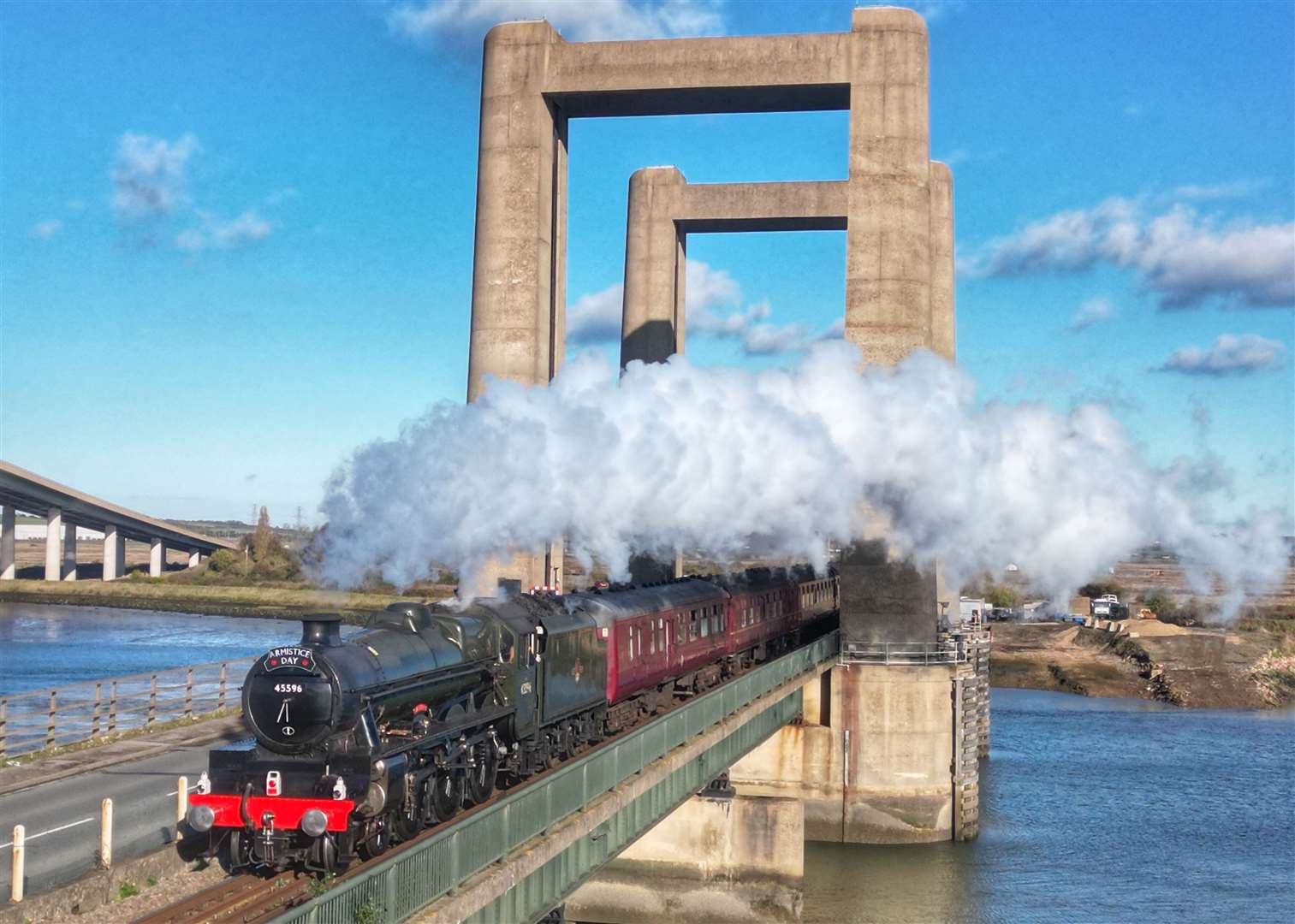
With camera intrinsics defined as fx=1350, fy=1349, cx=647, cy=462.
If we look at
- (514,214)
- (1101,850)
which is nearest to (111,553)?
(514,214)

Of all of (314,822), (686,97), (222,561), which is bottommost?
(314,822)

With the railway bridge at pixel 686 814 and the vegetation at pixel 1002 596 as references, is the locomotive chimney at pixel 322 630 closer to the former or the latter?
the railway bridge at pixel 686 814

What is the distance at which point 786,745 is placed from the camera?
41000 millimetres

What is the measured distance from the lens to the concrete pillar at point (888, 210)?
1551 inches

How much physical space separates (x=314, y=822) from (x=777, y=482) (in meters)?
19.3

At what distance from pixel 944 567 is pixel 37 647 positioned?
62.1m

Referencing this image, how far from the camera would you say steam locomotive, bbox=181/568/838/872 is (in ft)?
54.1

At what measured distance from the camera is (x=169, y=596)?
121625mm

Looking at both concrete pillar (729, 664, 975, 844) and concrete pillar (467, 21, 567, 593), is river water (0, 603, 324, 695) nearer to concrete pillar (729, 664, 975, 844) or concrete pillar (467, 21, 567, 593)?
concrete pillar (467, 21, 567, 593)

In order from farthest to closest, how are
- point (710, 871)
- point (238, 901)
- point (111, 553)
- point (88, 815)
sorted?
point (111, 553) < point (710, 871) < point (88, 815) < point (238, 901)

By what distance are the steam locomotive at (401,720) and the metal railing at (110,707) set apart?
6.93m

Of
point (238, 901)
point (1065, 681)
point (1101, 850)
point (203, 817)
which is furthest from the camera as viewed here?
point (1065, 681)

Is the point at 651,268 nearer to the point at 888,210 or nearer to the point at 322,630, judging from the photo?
the point at 888,210

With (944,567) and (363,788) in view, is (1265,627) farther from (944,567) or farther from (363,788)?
(363,788)
